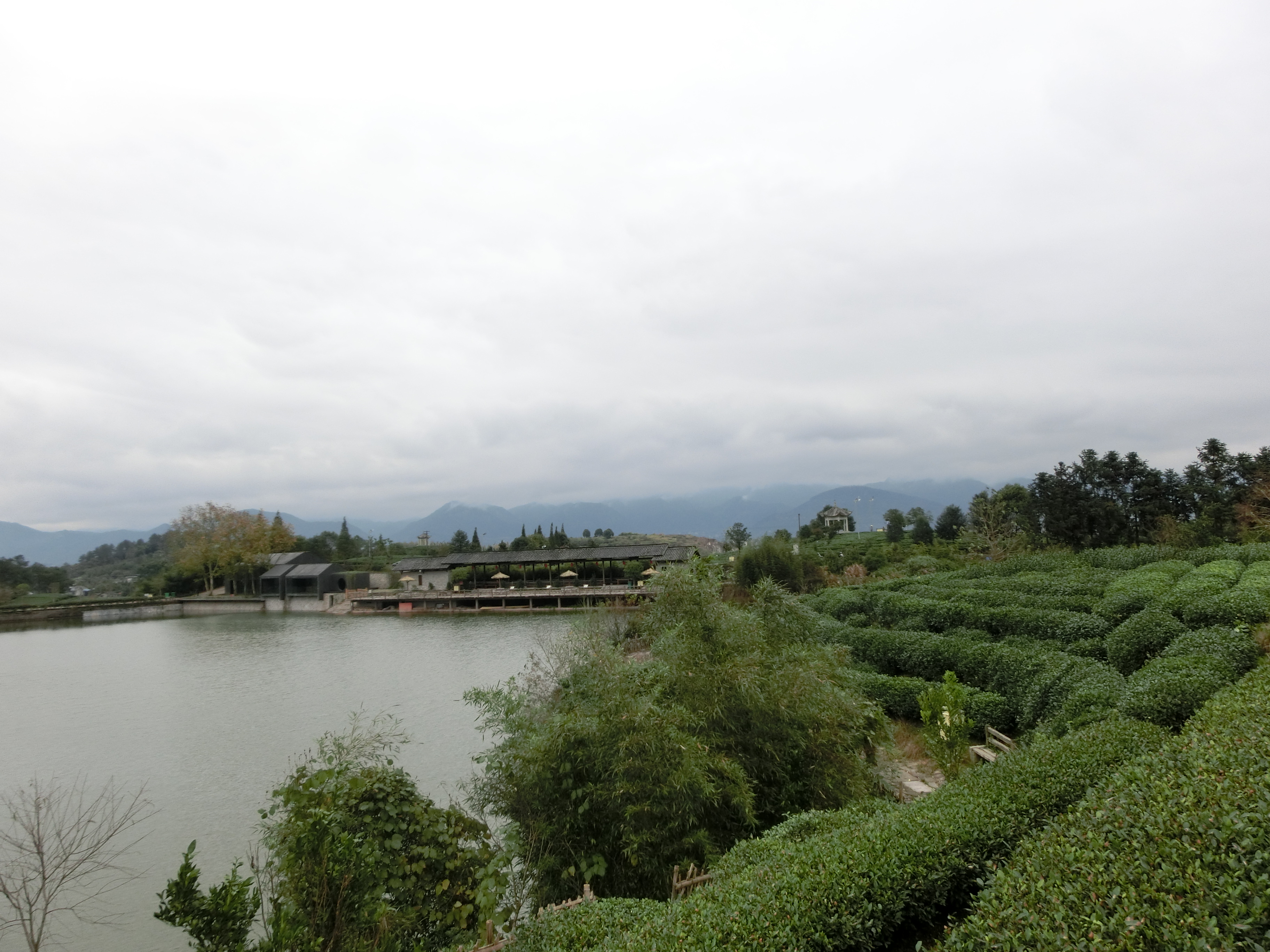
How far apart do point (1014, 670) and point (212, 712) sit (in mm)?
21825

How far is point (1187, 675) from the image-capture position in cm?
786

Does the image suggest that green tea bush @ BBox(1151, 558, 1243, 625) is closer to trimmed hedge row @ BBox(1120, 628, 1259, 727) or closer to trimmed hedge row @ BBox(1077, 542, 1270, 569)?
trimmed hedge row @ BBox(1120, 628, 1259, 727)

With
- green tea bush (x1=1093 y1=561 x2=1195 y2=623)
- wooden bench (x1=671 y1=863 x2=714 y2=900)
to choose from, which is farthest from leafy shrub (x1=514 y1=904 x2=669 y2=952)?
green tea bush (x1=1093 y1=561 x2=1195 y2=623)

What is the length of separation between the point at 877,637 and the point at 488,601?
34880mm

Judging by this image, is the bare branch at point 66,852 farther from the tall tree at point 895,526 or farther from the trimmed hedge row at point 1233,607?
the tall tree at point 895,526

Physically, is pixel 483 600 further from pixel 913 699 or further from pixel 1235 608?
pixel 1235 608

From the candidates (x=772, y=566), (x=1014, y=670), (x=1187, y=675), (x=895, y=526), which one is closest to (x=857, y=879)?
(x=1187, y=675)

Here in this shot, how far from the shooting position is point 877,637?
17891 mm

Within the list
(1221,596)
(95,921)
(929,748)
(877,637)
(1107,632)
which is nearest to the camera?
(95,921)

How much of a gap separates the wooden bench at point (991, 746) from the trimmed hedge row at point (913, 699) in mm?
681

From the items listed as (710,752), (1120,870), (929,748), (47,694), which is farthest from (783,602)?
(47,694)

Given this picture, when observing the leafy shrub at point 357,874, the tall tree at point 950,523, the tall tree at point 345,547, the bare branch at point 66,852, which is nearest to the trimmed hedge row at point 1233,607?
the leafy shrub at point 357,874

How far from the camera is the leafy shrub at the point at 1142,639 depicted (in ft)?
36.6

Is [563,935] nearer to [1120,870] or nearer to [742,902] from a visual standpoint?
[742,902]
